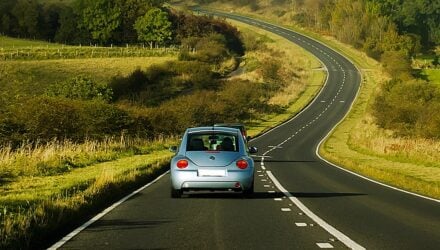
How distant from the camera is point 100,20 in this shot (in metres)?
127

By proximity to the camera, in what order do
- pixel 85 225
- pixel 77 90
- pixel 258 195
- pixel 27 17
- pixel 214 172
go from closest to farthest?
pixel 85 225 < pixel 214 172 < pixel 258 195 < pixel 77 90 < pixel 27 17

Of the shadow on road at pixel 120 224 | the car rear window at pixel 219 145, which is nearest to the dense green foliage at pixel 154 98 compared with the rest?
the car rear window at pixel 219 145

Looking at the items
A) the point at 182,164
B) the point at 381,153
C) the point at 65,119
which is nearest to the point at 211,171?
the point at 182,164

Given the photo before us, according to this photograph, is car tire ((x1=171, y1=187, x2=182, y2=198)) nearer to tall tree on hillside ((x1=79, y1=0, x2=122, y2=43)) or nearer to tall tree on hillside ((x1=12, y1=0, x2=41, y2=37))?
tall tree on hillside ((x1=79, y1=0, x2=122, y2=43))

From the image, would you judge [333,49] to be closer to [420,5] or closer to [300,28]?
[300,28]

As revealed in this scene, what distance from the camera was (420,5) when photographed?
17338 centimetres

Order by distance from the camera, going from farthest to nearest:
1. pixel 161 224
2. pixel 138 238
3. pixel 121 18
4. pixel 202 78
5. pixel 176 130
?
pixel 121 18
pixel 202 78
pixel 176 130
pixel 161 224
pixel 138 238

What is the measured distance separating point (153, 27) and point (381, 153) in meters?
88.9

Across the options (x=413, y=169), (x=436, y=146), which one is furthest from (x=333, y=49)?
(x=413, y=169)

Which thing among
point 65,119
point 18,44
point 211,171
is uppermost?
point 18,44

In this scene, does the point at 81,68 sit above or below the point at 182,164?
below

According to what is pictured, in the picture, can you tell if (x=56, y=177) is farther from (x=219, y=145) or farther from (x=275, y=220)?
(x=275, y=220)

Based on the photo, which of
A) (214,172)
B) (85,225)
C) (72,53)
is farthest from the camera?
(72,53)

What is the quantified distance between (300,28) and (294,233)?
165683 millimetres
